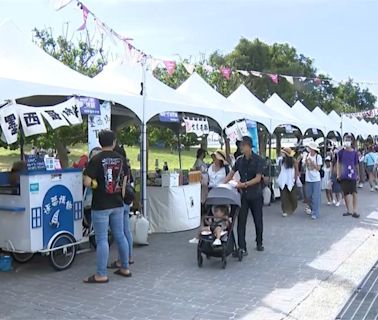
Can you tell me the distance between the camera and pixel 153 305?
5168mm

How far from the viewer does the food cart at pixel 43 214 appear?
6.02 metres

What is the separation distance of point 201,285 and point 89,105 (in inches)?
116

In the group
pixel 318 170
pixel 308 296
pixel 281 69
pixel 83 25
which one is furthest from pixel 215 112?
pixel 281 69

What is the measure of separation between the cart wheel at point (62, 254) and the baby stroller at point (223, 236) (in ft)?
5.66

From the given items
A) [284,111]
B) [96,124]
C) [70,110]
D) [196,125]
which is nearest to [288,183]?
[196,125]

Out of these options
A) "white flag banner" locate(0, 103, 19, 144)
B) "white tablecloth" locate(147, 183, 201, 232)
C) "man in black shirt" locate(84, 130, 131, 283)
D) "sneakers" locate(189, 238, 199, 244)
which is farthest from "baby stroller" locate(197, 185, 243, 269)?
"white flag banner" locate(0, 103, 19, 144)

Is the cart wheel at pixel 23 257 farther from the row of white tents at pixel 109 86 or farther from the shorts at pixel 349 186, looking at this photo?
the shorts at pixel 349 186

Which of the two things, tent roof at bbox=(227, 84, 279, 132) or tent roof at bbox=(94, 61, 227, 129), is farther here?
tent roof at bbox=(227, 84, 279, 132)

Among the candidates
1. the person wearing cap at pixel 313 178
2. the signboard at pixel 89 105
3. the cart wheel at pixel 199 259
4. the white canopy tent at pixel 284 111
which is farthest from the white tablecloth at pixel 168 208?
the white canopy tent at pixel 284 111

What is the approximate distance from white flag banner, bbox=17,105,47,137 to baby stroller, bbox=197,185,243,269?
256 cm

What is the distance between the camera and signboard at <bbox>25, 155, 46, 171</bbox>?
6.06 m

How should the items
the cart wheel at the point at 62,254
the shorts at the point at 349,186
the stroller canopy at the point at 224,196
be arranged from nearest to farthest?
the cart wheel at the point at 62,254
the stroller canopy at the point at 224,196
the shorts at the point at 349,186

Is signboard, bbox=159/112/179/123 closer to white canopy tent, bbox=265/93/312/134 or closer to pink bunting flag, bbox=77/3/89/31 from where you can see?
pink bunting flag, bbox=77/3/89/31

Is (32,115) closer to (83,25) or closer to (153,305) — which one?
(83,25)
